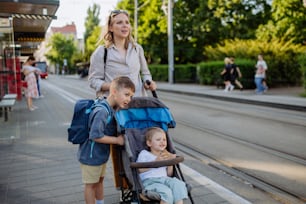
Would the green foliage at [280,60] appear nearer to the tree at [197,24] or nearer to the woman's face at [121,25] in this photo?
the tree at [197,24]

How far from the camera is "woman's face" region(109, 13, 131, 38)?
3.61 meters

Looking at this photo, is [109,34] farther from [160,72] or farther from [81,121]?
[160,72]

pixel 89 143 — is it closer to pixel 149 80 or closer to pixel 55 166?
pixel 149 80

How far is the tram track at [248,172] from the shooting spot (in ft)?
14.0

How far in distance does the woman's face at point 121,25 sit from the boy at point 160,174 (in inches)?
39.0

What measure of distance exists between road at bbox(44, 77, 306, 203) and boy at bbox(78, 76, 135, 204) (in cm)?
187

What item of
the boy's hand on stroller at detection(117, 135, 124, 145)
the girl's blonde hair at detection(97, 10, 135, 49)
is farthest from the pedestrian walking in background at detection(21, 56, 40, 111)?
the boy's hand on stroller at detection(117, 135, 124, 145)

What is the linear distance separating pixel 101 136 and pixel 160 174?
61 centimetres

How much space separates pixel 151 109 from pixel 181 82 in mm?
27639

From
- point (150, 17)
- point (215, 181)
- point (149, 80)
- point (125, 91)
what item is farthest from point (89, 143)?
point (150, 17)

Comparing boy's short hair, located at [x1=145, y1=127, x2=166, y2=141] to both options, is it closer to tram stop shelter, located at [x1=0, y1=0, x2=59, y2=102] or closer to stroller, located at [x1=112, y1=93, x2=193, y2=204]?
stroller, located at [x1=112, y1=93, x2=193, y2=204]

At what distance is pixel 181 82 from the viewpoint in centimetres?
3106

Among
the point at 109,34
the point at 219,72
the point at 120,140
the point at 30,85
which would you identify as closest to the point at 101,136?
the point at 120,140

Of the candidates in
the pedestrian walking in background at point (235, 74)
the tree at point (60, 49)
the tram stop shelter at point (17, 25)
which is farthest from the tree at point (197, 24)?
the tree at point (60, 49)
